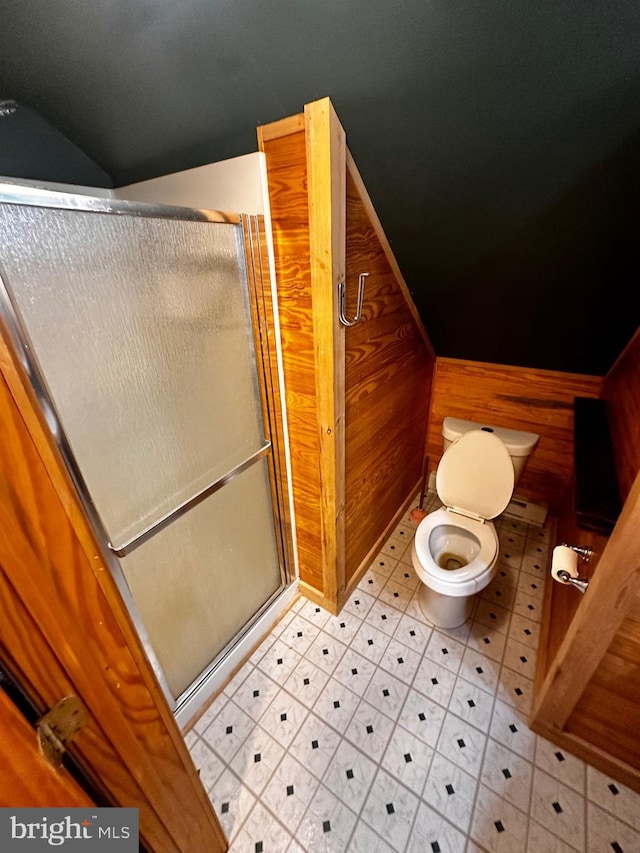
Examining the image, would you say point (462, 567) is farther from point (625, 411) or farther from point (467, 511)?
point (625, 411)

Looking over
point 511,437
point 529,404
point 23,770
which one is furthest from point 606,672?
point 23,770

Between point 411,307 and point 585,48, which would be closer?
point 585,48

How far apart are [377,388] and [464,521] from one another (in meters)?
0.88

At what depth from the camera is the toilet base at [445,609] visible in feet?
5.38

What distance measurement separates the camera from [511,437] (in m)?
2.00

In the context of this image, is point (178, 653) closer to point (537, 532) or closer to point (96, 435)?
point (96, 435)

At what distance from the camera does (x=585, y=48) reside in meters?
0.69

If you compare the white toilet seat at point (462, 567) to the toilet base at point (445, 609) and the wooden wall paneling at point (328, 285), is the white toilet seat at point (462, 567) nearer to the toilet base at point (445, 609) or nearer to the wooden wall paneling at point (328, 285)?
the toilet base at point (445, 609)

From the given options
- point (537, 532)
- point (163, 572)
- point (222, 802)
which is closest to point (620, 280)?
point (537, 532)

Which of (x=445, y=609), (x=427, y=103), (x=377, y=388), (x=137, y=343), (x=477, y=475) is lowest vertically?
(x=445, y=609)

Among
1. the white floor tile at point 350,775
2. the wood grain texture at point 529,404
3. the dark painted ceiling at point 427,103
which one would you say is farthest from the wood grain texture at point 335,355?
the white floor tile at point 350,775

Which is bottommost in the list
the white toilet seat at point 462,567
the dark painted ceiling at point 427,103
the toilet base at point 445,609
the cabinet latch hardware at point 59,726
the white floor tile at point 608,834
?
the white floor tile at point 608,834

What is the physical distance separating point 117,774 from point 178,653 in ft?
2.53

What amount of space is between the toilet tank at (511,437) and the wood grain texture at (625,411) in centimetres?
41
